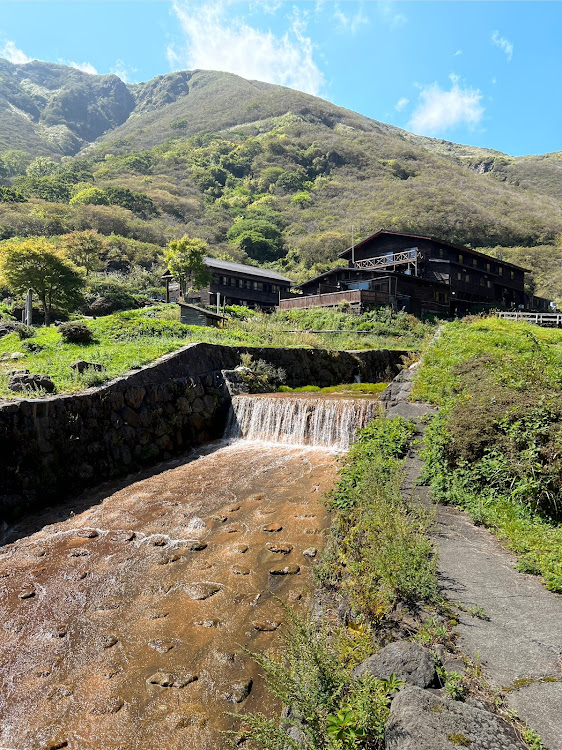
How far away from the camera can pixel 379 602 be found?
179 inches

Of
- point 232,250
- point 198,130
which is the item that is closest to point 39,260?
point 232,250

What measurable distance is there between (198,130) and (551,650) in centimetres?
18533

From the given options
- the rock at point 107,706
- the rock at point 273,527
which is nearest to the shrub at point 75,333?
the rock at point 273,527

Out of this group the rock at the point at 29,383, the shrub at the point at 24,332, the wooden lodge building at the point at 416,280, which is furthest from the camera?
the wooden lodge building at the point at 416,280

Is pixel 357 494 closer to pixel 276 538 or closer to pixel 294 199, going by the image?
pixel 276 538

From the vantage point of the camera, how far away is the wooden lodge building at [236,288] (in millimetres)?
46469

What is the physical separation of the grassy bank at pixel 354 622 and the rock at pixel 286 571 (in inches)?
34.7

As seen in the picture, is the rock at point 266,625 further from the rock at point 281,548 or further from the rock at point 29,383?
the rock at point 29,383

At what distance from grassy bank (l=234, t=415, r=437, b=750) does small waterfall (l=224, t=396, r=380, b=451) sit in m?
6.30

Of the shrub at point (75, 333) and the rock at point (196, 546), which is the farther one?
the shrub at point (75, 333)

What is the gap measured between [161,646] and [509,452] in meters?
6.19

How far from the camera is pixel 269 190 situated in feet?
368

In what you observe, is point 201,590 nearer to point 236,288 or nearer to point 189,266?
point 189,266

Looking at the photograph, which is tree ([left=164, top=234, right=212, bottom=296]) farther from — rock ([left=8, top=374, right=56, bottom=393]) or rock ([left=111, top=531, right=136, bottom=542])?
rock ([left=111, top=531, right=136, bottom=542])
